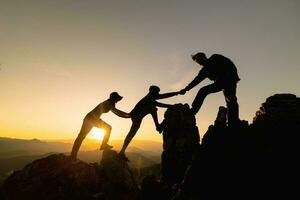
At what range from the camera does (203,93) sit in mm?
12609

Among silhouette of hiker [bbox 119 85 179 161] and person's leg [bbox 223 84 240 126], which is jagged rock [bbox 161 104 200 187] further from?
person's leg [bbox 223 84 240 126]

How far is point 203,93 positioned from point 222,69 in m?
1.40

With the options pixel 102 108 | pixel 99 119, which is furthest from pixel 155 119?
pixel 99 119

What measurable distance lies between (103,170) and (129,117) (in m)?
5.46

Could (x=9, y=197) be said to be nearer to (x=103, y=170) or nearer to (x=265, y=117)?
(x=103, y=170)

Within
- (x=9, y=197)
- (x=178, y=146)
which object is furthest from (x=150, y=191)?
(x=9, y=197)

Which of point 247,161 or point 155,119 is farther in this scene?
point 155,119

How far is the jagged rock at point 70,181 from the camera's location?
17.9m

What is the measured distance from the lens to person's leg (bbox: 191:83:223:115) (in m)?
12.3

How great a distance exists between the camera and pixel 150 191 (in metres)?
12.7

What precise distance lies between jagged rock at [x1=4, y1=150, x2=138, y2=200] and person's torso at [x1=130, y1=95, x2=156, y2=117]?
14.0ft

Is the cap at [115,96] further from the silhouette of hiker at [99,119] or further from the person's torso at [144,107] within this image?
the person's torso at [144,107]

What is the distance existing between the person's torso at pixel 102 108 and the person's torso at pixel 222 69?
711 centimetres

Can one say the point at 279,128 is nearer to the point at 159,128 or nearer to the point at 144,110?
the point at 159,128
